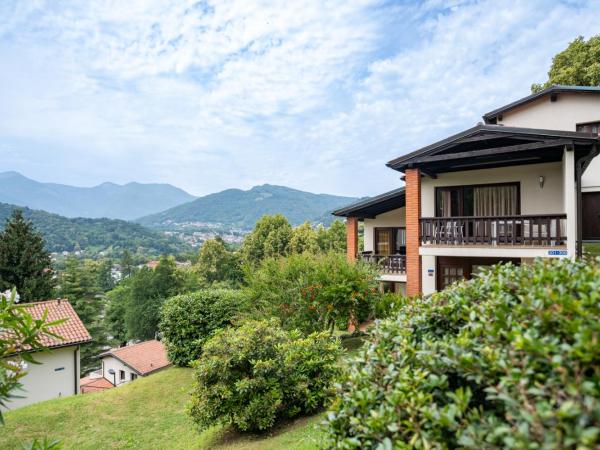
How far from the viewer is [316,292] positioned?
35.7 feet

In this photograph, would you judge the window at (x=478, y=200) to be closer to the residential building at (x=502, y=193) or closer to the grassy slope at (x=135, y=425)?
the residential building at (x=502, y=193)

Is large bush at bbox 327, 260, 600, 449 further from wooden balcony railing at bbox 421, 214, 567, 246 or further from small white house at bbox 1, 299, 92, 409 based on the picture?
small white house at bbox 1, 299, 92, 409

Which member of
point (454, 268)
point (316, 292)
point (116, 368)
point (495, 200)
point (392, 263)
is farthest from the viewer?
point (116, 368)

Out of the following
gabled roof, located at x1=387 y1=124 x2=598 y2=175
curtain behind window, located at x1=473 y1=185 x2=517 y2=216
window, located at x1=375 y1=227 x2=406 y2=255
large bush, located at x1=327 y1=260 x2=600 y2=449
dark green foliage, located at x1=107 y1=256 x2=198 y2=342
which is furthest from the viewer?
dark green foliage, located at x1=107 y1=256 x2=198 y2=342

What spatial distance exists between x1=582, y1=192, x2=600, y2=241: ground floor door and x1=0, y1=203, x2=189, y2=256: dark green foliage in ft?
477

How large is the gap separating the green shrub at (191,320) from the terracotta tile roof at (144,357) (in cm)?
1044

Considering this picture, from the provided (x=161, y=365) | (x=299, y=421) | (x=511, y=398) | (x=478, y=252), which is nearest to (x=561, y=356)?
(x=511, y=398)

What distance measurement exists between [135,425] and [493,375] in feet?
31.0

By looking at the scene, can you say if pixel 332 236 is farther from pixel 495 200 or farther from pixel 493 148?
pixel 493 148

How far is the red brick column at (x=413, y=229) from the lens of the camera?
12375 mm

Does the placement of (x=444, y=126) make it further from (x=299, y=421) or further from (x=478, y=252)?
(x=299, y=421)

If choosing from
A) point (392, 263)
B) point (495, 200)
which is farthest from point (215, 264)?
point (495, 200)

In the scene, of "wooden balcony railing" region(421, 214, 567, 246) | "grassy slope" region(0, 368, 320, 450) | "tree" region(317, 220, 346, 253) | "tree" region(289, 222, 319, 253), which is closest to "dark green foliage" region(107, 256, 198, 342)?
"tree" region(289, 222, 319, 253)

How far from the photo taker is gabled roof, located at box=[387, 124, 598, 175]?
9.97 m
